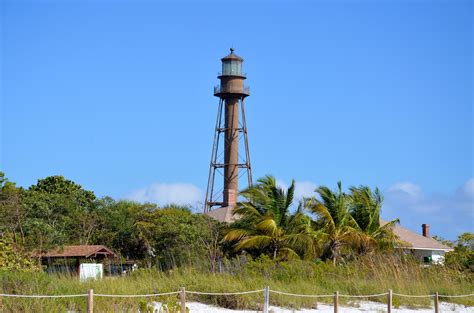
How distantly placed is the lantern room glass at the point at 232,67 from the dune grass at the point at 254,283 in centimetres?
2969

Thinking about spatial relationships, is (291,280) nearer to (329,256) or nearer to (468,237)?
(329,256)

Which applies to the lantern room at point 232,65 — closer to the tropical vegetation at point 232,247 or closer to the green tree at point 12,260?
the tropical vegetation at point 232,247

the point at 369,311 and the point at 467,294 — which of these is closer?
the point at 369,311

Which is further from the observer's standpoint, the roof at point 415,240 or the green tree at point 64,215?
the roof at point 415,240

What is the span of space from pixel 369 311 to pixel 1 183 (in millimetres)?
40409

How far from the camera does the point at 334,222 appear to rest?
35.9 meters

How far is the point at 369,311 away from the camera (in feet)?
75.8

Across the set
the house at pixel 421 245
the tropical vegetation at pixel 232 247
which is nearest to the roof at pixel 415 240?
the house at pixel 421 245

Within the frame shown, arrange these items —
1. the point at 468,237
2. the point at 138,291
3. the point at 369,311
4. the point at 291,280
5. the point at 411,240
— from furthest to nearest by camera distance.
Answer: the point at 468,237, the point at 411,240, the point at 291,280, the point at 369,311, the point at 138,291

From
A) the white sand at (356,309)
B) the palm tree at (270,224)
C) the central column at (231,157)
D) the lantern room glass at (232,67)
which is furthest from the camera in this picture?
the lantern room glass at (232,67)

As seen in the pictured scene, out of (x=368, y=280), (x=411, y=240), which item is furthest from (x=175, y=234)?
(x=411, y=240)

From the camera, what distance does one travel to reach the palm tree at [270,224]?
3397 cm

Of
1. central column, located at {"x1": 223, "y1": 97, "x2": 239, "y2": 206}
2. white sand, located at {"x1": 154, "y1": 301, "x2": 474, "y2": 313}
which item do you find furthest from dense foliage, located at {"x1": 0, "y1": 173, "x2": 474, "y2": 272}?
central column, located at {"x1": 223, "y1": 97, "x2": 239, "y2": 206}

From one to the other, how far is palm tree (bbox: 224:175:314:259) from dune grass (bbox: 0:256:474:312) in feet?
10.3
